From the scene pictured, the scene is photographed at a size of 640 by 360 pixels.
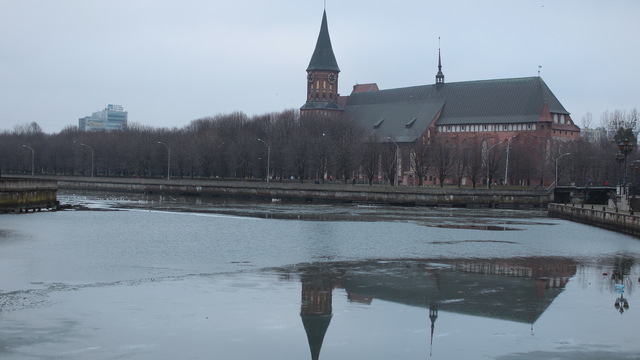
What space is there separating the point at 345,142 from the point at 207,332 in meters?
94.6

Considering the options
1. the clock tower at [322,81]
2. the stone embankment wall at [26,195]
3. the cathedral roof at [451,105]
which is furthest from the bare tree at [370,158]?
the stone embankment wall at [26,195]

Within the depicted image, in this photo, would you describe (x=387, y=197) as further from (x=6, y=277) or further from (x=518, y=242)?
(x=6, y=277)

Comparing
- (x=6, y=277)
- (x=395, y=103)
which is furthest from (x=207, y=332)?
(x=395, y=103)

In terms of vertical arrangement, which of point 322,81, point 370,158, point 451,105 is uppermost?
point 322,81

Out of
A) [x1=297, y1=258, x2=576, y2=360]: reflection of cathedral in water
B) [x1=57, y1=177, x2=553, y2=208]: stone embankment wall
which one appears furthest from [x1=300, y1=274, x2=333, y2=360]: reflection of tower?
[x1=57, y1=177, x2=553, y2=208]: stone embankment wall

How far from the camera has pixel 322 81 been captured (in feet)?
510

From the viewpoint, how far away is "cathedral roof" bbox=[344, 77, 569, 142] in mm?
135750

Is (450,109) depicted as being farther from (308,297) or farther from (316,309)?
(316,309)

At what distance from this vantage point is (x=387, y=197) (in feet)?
283

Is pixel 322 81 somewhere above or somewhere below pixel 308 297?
above

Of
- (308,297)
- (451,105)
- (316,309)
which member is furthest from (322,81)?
(316,309)

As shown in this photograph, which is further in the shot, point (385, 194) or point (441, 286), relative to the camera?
point (385, 194)

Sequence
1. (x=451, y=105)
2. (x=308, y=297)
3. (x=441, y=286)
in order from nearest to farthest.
Result: (x=308, y=297) < (x=441, y=286) < (x=451, y=105)

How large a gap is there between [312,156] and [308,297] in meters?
87.8
